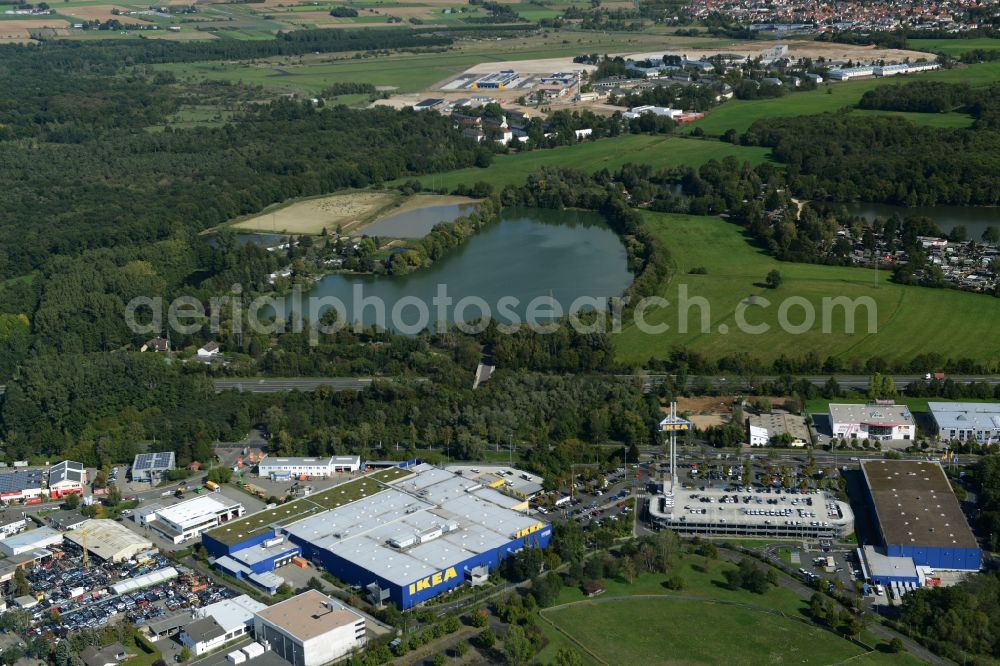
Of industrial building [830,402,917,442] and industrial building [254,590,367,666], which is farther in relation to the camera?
industrial building [830,402,917,442]

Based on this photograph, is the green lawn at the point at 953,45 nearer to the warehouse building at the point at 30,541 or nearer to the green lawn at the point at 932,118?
the green lawn at the point at 932,118

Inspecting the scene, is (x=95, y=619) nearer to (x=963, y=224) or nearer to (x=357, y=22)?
(x=963, y=224)

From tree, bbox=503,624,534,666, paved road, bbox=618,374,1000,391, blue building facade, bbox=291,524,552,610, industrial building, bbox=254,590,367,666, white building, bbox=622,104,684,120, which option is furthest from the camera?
white building, bbox=622,104,684,120

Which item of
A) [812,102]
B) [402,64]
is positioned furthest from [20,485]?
[402,64]

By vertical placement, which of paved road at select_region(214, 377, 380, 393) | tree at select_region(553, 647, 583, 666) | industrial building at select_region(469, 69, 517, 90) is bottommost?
paved road at select_region(214, 377, 380, 393)

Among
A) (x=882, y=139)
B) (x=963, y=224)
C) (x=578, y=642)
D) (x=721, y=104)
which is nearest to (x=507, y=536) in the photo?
(x=578, y=642)

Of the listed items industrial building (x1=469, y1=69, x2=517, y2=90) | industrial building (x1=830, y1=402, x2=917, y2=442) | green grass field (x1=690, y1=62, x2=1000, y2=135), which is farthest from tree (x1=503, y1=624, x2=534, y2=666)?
industrial building (x1=469, y1=69, x2=517, y2=90)

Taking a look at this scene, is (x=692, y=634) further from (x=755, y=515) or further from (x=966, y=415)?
(x=966, y=415)

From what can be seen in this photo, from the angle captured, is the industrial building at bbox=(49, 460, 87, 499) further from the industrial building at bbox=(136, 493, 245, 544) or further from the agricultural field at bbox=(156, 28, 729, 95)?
the agricultural field at bbox=(156, 28, 729, 95)
